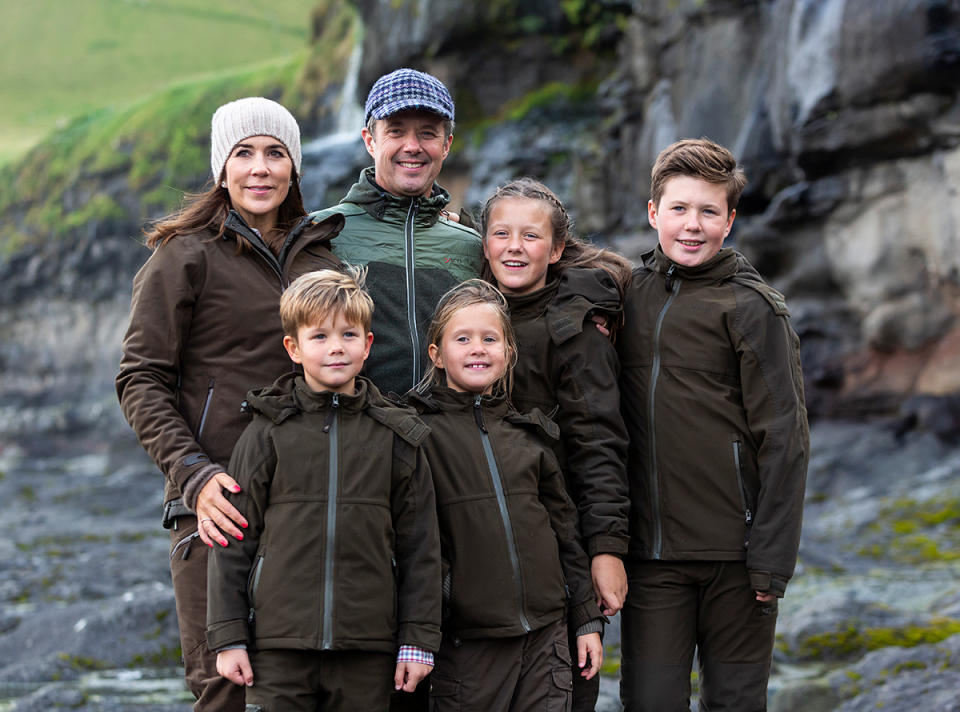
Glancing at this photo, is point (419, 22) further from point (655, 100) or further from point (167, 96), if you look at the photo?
point (167, 96)

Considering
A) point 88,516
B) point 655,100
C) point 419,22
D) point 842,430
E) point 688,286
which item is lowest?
point 88,516

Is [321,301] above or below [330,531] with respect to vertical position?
above

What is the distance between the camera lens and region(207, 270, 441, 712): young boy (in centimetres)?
351

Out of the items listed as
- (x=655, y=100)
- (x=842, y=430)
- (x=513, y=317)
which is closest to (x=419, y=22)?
(x=655, y=100)

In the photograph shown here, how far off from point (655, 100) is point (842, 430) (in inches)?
363

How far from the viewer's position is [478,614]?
3.81 meters

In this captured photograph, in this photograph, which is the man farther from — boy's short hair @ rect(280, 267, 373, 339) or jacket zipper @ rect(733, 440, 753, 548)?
jacket zipper @ rect(733, 440, 753, 548)

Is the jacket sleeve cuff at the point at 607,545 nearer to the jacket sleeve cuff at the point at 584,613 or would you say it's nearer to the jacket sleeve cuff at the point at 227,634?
the jacket sleeve cuff at the point at 584,613

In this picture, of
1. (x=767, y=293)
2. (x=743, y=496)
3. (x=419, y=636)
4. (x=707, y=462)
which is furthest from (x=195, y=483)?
(x=767, y=293)

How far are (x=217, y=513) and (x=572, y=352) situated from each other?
1.55m

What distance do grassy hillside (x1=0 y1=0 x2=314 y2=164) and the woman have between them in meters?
60.8

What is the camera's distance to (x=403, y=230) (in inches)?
180

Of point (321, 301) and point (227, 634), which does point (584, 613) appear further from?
point (321, 301)

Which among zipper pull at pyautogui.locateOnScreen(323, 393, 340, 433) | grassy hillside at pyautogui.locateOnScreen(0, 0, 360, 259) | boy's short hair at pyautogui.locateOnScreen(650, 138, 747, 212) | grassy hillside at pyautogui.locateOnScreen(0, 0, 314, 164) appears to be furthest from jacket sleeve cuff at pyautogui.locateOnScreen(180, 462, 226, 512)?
grassy hillside at pyautogui.locateOnScreen(0, 0, 314, 164)
